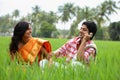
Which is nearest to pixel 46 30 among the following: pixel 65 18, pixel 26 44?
pixel 65 18

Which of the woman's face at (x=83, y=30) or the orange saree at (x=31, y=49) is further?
the woman's face at (x=83, y=30)

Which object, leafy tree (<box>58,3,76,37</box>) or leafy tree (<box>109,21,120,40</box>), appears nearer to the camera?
leafy tree (<box>109,21,120,40</box>)

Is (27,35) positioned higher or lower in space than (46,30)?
higher

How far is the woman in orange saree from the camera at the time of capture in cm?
306

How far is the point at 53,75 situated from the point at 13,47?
1355mm

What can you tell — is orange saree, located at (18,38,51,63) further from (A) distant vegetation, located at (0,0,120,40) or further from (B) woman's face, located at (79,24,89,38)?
(A) distant vegetation, located at (0,0,120,40)

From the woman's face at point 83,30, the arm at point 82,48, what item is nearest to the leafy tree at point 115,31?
the woman's face at point 83,30

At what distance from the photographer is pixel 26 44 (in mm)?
3084

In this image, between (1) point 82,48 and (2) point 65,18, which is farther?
(2) point 65,18

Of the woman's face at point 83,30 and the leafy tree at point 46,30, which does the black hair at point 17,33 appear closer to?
the woman's face at point 83,30

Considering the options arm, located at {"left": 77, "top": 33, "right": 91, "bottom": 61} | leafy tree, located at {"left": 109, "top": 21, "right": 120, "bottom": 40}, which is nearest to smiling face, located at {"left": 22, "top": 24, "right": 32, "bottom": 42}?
arm, located at {"left": 77, "top": 33, "right": 91, "bottom": 61}

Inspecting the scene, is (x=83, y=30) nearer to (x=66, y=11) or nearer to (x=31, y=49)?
(x=31, y=49)

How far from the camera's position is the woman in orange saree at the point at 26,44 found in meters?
3.06

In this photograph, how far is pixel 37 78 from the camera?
177cm
